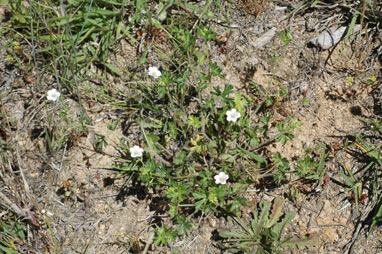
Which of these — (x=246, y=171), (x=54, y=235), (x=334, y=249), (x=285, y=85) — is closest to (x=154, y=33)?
(x=285, y=85)

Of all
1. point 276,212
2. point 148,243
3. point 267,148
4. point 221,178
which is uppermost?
point 267,148

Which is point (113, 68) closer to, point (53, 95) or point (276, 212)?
point (53, 95)

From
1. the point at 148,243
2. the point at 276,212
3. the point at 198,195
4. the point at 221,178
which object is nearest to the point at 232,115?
the point at 221,178

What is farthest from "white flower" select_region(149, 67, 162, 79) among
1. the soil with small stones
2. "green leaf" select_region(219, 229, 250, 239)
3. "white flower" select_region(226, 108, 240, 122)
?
"green leaf" select_region(219, 229, 250, 239)

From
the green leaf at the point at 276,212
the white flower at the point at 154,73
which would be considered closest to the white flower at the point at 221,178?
the green leaf at the point at 276,212

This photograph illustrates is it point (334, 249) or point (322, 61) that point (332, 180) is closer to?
point (334, 249)
